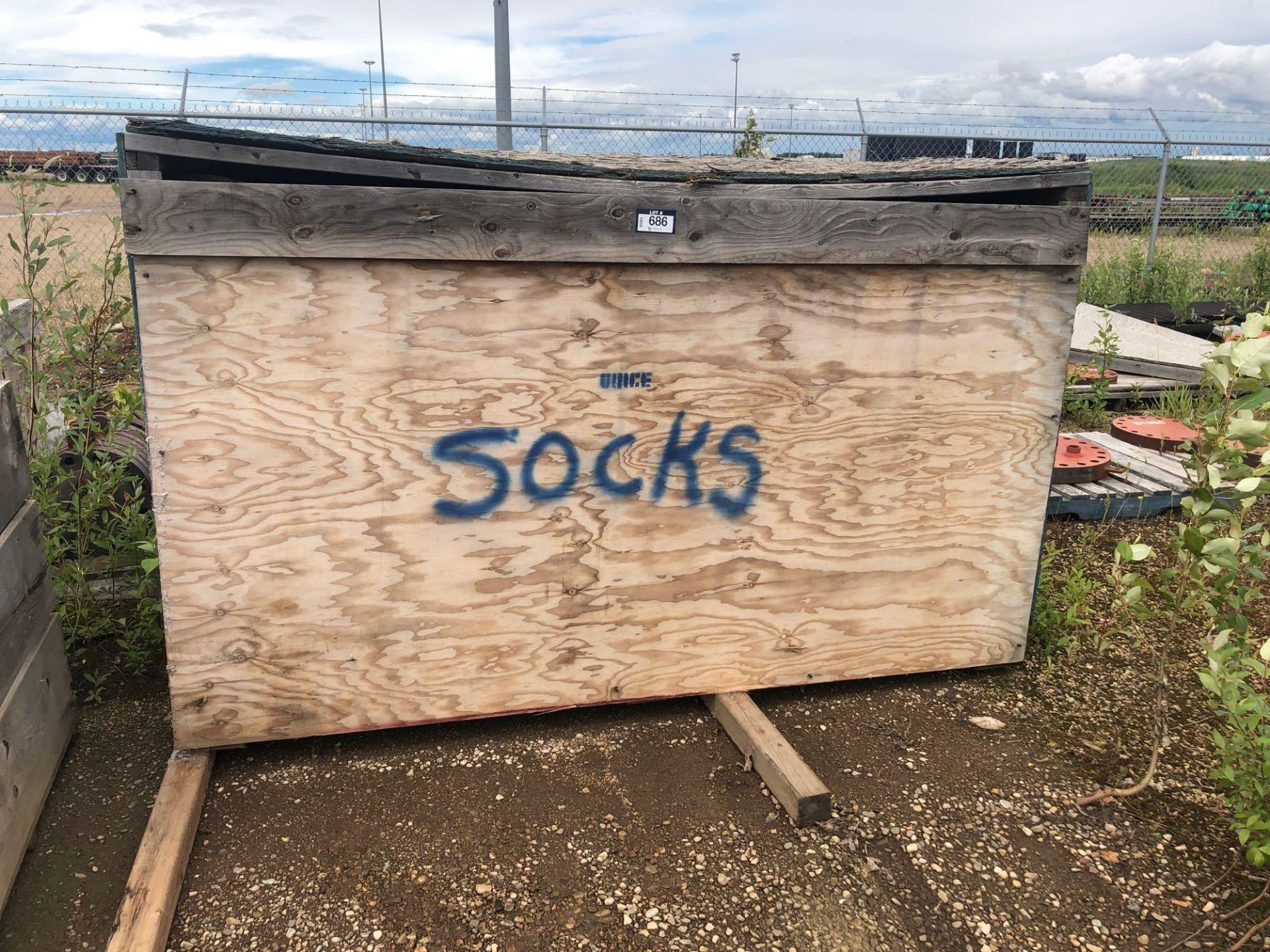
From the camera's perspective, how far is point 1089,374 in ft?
21.3

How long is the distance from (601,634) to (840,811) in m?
0.86

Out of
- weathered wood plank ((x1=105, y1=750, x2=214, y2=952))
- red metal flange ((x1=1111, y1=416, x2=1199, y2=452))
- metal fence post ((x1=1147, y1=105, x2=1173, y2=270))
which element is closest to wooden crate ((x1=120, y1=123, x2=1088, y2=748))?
weathered wood plank ((x1=105, y1=750, x2=214, y2=952))

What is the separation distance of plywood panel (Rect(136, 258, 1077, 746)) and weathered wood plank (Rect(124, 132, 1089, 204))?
21cm

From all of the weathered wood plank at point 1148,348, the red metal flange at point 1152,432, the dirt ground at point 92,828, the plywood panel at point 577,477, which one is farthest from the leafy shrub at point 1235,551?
the weathered wood plank at point 1148,348

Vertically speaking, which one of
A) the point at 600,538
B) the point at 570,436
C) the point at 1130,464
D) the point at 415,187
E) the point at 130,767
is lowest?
the point at 130,767

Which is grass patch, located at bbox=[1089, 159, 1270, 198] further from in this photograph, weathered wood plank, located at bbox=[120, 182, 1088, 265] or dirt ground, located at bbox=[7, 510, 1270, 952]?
dirt ground, located at bbox=[7, 510, 1270, 952]

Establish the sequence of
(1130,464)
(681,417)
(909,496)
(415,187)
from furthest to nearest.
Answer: (1130,464) < (909,496) < (681,417) < (415,187)

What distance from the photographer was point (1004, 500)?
305 centimetres

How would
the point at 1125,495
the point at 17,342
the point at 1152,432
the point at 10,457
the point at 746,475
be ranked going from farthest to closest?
the point at 1152,432 < the point at 1125,495 < the point at 17,342 < the point at 746,475 < the point at 10,457

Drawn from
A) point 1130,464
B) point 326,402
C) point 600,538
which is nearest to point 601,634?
point 600,538

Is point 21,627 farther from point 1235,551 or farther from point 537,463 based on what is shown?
point 1235,551

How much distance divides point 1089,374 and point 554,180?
→ 5361 millimetres

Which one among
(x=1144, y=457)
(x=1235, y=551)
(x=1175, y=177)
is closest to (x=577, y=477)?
(x=1235, y=551)

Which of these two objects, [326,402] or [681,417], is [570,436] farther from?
[326,402]
